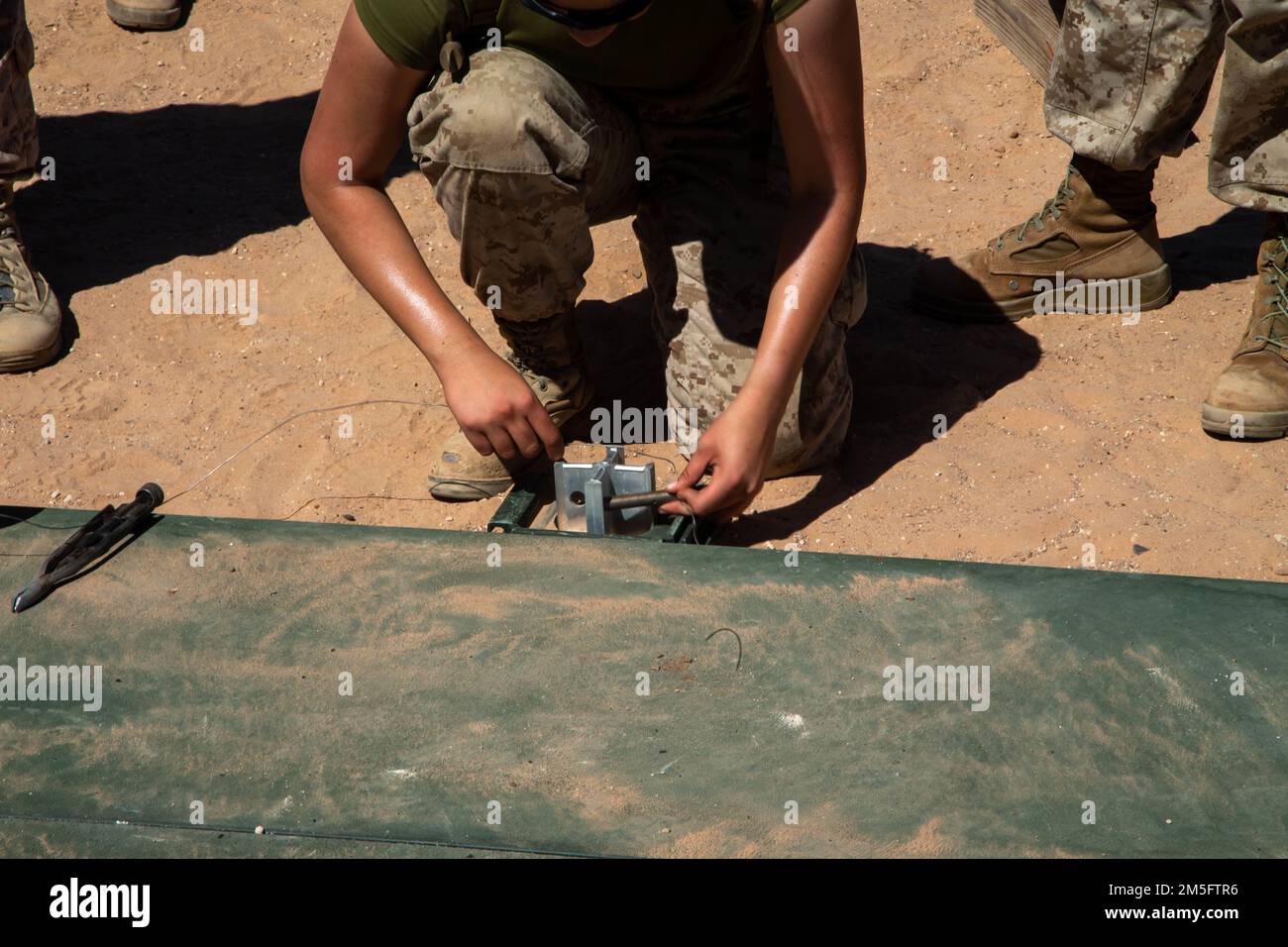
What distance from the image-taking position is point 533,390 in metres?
2.51

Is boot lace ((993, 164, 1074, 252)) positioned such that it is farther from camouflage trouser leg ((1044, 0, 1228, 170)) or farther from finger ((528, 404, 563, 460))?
finger ((528, 404, 563, 460))

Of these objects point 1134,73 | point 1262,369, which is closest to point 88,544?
point 1262,369

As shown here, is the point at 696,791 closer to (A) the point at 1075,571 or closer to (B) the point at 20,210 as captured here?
(A) the point at 1075,571

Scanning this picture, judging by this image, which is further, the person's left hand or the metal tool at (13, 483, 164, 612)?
the person's left hand

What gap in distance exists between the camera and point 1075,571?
178 centimetres

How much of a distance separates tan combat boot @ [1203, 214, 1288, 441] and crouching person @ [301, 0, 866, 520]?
27.2 inches

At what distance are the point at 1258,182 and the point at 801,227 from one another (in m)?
0.97

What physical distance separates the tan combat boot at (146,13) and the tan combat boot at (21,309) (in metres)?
1.47

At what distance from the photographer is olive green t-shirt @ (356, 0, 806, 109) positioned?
2.04m

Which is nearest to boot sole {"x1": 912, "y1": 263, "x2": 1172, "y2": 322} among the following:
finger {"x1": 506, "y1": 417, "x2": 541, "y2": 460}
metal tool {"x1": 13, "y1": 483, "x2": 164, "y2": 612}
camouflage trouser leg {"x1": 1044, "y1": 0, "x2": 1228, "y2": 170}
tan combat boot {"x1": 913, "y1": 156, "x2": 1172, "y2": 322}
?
tan combat boot {"x1": 913, "y1": 156, "x2": 1172, "y2": 322}

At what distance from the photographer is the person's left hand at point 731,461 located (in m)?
1.98

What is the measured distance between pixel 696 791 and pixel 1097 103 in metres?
1.91
